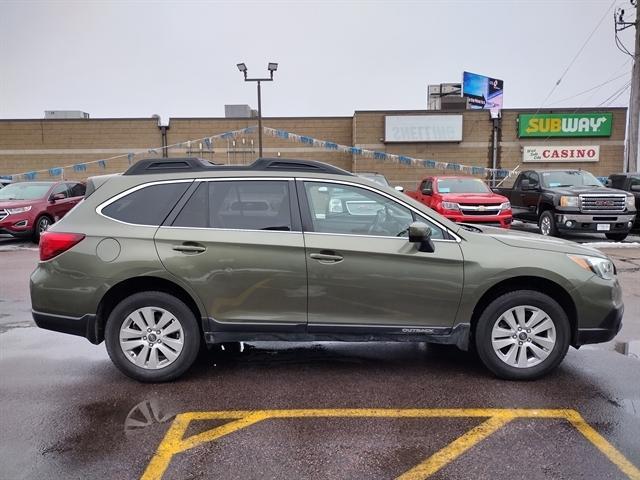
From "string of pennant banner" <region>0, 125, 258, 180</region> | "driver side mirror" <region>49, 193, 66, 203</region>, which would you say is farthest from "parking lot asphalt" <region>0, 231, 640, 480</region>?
"string of pennant banner" <region>0, 125, 258, 180</region>

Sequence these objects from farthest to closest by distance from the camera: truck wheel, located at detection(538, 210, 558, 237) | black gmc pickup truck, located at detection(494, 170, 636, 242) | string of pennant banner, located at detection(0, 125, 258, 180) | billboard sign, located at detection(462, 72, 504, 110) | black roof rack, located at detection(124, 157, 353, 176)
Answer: billboard sign, located at detection(462, 72, 504, 110)
string of pennant banner, located at detection(0, 125, 258, 180)
truck wheel, located at detection(538, 210, 558, 237)
black gmc pickup truck, located at detection(494, 170, 636, 242)
black roof rack, located at detection(124, 157, 353, 176)

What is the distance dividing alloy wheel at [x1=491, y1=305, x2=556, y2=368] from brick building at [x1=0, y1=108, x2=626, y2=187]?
A: 938 inches

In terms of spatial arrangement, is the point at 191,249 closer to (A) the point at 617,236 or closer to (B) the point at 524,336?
(B) the point at 524,336

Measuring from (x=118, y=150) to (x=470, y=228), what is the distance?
2677cm

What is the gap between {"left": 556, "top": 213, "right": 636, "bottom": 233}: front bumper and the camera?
39.9 ft

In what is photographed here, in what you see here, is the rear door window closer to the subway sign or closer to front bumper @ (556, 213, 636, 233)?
front bumper @ (556, 213, 636, 233)

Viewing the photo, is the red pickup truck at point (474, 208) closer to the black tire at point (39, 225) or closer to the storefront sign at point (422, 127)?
the black tire at point (39, 225)

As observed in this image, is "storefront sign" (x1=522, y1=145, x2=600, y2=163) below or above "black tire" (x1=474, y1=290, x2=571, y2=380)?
above

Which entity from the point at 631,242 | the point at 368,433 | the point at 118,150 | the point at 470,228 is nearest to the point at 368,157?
the point at 118,150

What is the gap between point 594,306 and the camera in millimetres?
3932

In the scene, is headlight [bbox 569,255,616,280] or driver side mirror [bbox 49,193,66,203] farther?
driver side mirror [bbox 49,193,66,203]

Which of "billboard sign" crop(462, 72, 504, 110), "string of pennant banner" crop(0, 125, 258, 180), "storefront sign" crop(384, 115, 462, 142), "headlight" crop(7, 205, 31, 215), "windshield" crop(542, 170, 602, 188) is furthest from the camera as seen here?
"billboard sign" crop(462, 72, 504, 110)

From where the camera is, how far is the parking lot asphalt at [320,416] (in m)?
2.88

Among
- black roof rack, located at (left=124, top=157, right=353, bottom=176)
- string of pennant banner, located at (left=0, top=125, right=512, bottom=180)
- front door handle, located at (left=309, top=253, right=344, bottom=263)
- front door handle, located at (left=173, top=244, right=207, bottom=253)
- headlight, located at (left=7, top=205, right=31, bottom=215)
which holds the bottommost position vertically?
headlight, located at (left=7, top=205, right=31, bottom=215)
